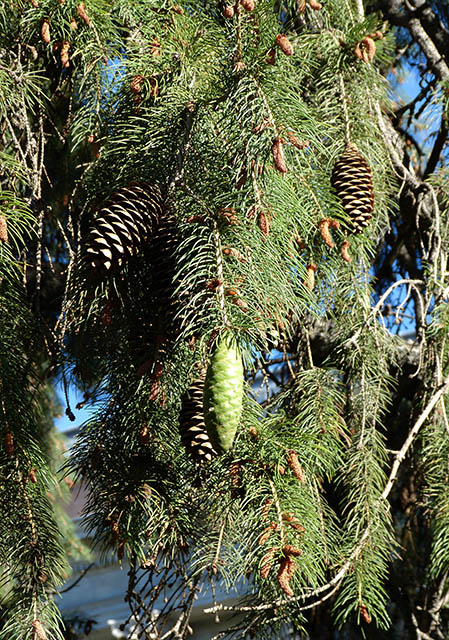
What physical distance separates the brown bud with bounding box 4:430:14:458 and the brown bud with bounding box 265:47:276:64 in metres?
0.55

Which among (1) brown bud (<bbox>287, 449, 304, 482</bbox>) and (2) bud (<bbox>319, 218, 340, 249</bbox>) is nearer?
(1) brown bud (<bbox>287, 449, 304, 482</bbox>)

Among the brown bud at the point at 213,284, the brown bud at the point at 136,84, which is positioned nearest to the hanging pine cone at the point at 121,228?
the brown bud at the point at 213,284

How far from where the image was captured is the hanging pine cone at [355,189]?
1.01 meters

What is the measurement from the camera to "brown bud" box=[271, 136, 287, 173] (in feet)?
2.16

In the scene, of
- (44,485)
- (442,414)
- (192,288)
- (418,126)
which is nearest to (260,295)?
(192,288)

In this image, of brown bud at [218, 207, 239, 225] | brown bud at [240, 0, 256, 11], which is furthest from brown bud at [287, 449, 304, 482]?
brown bud at [240, 0, 256, 11]

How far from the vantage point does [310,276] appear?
93cm

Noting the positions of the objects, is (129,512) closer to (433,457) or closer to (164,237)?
(164,237)

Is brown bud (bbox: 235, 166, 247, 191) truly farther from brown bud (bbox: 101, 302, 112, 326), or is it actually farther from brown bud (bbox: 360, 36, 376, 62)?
brown bud (bbox: 360, 36, 376, 62)

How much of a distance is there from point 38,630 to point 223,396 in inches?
18.7

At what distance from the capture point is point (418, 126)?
266cm

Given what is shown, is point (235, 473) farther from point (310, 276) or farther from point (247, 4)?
point (247, 4)

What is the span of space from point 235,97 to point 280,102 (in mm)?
48

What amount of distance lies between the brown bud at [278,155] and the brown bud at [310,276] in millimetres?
262
